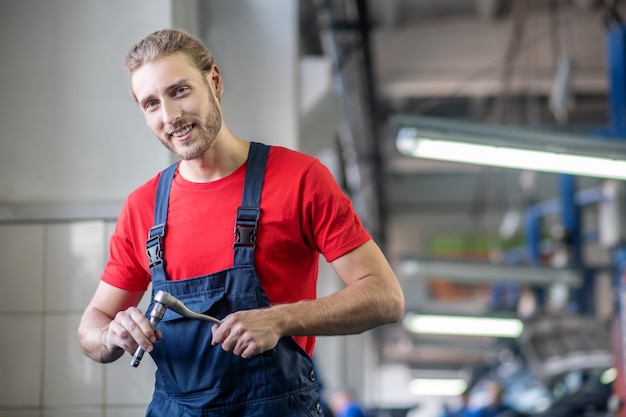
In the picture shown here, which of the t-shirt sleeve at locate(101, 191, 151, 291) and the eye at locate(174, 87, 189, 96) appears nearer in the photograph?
the eye at locate(174, 87, 189, 96)

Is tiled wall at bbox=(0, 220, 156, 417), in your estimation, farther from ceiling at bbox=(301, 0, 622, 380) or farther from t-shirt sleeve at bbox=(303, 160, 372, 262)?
ceiling at bbox=(301, 0, 622, 380)

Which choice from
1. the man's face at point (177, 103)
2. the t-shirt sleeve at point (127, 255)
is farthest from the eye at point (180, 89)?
the t-shirt sleeve at point (127, 255)

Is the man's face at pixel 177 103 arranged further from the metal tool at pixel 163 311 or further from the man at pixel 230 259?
→ the metal tool at pixel 163 311

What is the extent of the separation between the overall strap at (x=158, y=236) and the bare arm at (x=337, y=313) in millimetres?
311

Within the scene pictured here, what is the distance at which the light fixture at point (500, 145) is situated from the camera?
374 cm

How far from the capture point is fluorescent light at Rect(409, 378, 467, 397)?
60.4ft

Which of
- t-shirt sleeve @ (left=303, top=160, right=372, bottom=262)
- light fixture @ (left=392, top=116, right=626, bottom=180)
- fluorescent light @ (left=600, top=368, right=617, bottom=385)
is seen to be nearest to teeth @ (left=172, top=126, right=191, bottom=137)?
t-shirt sleeve @ (left=303, top=160, right=372, bottom=262)

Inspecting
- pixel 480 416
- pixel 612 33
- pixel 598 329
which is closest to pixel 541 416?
pixel 598 329

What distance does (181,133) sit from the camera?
1.92 metres

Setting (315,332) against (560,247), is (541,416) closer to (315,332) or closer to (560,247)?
(560,247)

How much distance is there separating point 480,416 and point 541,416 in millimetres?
2363

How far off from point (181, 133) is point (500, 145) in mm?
2218

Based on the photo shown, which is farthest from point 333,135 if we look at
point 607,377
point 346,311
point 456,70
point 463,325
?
point 456,70

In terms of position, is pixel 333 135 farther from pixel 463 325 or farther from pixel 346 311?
pixel 346 311
